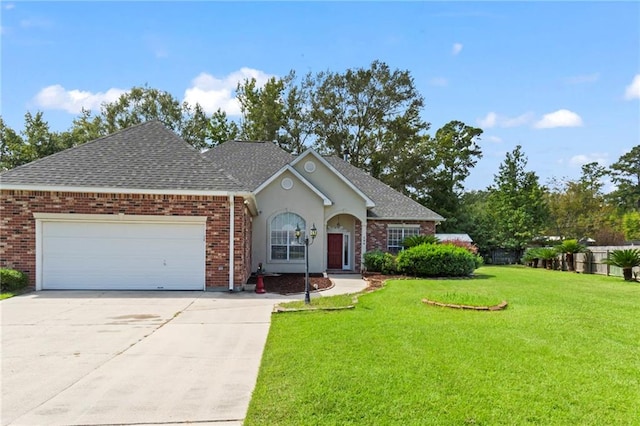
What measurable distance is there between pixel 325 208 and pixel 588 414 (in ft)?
53.0

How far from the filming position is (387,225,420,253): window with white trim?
22125 millimetres

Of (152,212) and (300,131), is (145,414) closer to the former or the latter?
(152,212)

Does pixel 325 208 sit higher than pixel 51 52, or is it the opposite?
pixel 51 52

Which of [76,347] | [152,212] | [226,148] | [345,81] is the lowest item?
[76,347]

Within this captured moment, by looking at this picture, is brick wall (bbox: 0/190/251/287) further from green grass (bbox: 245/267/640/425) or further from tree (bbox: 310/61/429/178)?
tree (bbox: 310/61/429/178)

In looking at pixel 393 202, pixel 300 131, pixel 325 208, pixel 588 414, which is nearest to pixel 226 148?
pixel 325 208

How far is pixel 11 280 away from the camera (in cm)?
1202

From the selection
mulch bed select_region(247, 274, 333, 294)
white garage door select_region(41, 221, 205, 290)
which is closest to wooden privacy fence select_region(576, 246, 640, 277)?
mulch bed select_region(247, 274, 333, 294)

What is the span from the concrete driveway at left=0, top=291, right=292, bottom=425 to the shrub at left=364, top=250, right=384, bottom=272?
9.15 m

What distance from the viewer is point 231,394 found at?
16.0 feet

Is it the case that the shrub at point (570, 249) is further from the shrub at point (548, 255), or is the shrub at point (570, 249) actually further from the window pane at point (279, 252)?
the window pane at point (279, 252)

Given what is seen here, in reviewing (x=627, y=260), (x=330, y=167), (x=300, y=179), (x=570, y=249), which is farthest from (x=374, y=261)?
(x=570, y=249)

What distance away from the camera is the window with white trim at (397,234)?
22.1m

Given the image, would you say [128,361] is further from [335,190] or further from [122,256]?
[335,190]
